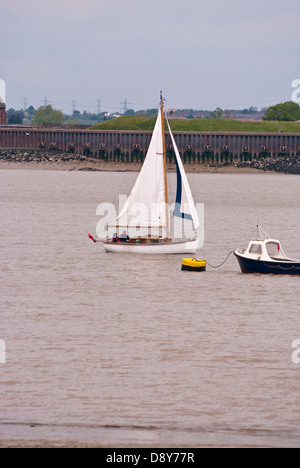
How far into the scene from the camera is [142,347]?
29438 millimetres

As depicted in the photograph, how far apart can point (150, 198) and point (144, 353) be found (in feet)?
87.4

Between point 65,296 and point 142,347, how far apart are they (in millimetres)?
11014

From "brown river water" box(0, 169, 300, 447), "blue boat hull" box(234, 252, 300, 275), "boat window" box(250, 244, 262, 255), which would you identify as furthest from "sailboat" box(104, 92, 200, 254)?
"blue boat hull" box(234, 252, 300, 275)

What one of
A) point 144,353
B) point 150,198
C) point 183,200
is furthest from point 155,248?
point 144,353

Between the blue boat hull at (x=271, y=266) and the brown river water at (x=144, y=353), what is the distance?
55cm

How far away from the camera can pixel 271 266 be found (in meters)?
47.0

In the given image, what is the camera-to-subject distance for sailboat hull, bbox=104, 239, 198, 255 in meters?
53.3

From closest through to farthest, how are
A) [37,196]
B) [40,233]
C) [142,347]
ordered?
[142,347], [40,233], [37,196]

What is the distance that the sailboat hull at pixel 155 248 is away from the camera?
53344 mm

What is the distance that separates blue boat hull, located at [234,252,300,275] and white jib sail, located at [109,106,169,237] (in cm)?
818

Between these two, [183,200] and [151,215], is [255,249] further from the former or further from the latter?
[151,215]

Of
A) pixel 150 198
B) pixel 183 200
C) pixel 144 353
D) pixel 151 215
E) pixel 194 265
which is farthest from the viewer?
pixel 150 198
